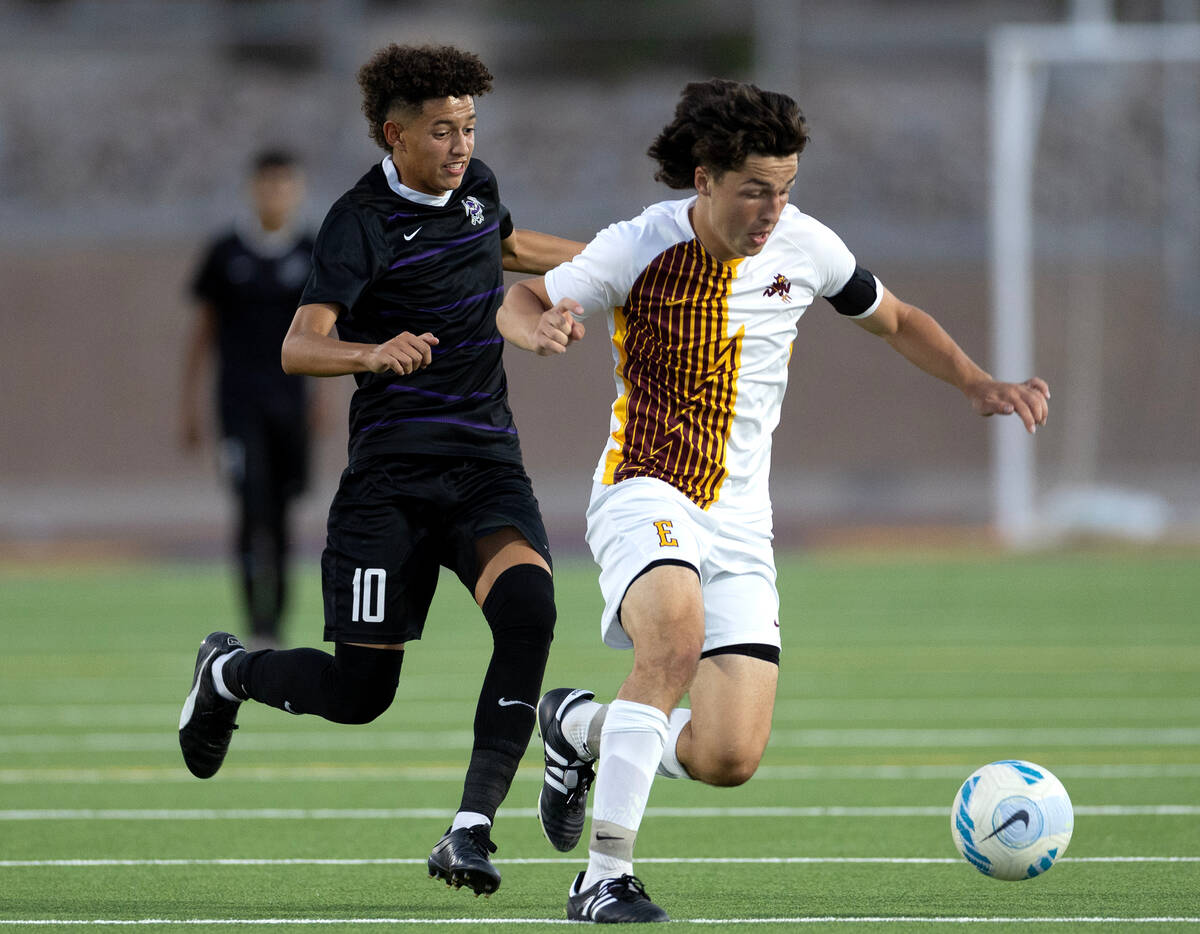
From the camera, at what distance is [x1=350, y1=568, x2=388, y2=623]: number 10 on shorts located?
5422mm

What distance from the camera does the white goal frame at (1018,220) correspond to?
1927cm

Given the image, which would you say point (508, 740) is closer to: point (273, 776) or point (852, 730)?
point (273, 776)

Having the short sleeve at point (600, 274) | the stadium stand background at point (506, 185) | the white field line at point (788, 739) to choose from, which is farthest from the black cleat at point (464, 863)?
the stadium stand background at point (506, 185)

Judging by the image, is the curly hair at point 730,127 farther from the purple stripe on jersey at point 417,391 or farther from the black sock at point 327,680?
the black sock at point 327,680

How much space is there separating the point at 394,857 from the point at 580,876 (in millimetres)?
A: 1186

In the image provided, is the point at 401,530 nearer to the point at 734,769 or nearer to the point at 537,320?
the point at 537,320

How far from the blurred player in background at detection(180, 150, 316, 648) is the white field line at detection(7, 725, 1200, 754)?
6.11ft

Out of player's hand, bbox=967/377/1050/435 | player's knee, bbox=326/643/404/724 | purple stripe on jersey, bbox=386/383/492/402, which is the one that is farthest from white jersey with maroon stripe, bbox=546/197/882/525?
player's knee, bbox=326/643/404/724

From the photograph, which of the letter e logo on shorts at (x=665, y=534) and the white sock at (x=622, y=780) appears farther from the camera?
the letter e logo on shorts at (x=665, y=534)

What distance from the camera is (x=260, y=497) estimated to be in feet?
34.6

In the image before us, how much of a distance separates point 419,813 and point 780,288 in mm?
2286

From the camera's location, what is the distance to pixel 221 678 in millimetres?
5988

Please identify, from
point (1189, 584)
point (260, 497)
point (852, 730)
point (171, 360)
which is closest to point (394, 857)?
point (852, 730)

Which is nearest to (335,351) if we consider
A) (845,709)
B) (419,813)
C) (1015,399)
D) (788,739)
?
(1015,399)
